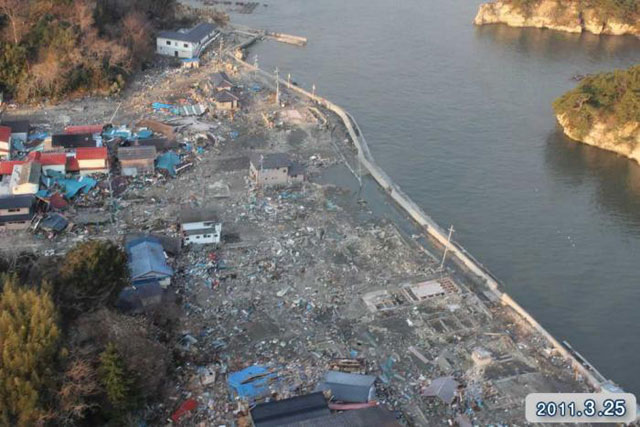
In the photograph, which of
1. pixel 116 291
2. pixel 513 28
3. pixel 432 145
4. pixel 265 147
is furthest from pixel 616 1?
pixel 116 291

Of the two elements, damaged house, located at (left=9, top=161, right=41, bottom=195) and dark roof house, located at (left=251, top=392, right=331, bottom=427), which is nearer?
dark roof house, located at (left=251, top=392, right=331, bottom=427)

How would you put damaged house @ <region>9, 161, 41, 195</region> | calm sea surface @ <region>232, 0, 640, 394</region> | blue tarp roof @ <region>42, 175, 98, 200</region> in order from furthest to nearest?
blue tarp roof @ <region>42, 175, 98, 200</region>, damaged house @ <region>9, 161, 41, 195</region>, calm sea surface @ <region>232, 0, 640, 394</region>

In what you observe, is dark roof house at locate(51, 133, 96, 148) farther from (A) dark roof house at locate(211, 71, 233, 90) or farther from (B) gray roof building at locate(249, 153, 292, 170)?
(A) dark roof house at locate(211, 71, 233, 90)

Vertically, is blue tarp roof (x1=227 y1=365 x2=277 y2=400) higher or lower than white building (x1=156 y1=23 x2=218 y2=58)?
lower

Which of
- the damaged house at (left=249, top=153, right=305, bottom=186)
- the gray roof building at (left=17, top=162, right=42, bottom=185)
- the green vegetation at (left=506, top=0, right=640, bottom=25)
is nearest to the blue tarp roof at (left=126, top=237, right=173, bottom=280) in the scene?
the gray roof building at (left=17, top=162, right=42, bottom=185)

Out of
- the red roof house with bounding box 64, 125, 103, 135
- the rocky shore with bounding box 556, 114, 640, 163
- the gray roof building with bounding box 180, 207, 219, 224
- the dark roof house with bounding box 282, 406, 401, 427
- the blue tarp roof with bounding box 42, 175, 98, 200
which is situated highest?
the rocky shore with bounding box 556, 114, 640, 163

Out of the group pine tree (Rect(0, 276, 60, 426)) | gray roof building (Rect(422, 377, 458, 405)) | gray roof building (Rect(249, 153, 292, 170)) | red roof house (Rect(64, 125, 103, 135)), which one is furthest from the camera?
red roof house (Rect(64, 125, 103, 135))

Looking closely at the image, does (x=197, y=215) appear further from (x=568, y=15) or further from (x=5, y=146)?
(x=568, y=15)

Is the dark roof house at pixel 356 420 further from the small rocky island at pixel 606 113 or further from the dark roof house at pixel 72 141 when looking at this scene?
the small rocky island at pixel 606 113

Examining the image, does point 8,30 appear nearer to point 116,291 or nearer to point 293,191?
point 293,191
